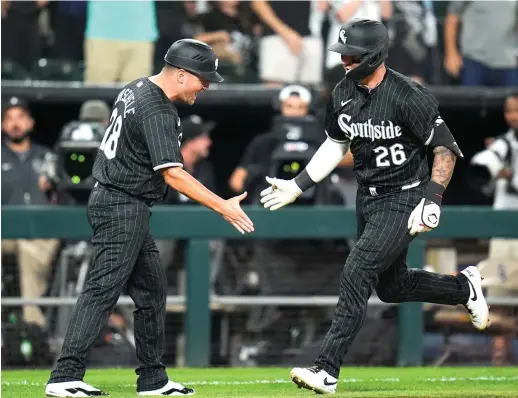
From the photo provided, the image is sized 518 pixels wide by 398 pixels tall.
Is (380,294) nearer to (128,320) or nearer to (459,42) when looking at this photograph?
(128,320)

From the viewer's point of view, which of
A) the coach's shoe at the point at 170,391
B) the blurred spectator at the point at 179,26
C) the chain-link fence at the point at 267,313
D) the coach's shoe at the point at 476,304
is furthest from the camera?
the blurred spectator at the point at 179,26

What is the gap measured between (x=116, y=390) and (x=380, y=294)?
62.9 inches

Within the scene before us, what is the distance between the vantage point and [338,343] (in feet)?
19.2

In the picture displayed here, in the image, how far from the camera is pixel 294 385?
6.86 metres

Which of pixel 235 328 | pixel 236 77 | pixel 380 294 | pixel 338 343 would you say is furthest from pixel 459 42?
pixel 338 343

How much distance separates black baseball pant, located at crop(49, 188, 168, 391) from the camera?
229 inches

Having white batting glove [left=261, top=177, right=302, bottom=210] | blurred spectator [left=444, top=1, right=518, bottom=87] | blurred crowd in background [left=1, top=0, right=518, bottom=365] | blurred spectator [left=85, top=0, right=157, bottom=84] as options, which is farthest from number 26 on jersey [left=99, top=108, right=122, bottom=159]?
blurred spectator [left=444, top=1, right=518, bottom=87]

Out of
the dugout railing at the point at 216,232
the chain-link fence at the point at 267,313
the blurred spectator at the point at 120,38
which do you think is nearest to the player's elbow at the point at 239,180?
the dugout railing at the point at 216,232

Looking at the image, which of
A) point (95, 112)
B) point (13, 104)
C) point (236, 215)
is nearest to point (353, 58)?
point (236, 215)

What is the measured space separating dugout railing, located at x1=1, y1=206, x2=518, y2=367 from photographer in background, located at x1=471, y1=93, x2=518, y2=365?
0.10 m

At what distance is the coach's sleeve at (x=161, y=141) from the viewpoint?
572 centimetres

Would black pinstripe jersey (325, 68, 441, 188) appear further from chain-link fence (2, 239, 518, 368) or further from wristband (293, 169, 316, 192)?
chain-link fence (2, 239, 518, 368)

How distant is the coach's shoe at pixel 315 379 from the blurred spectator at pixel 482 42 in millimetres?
6009

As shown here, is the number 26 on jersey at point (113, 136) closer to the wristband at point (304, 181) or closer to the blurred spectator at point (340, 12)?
the wristband at point (304, 181)
